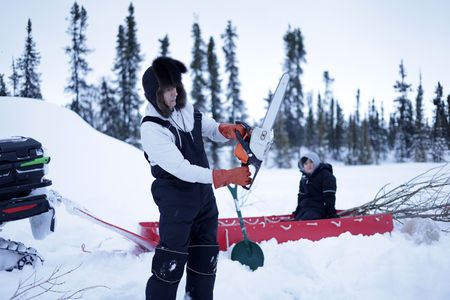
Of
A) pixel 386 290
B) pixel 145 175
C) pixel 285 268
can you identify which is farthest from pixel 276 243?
pixel 145 175

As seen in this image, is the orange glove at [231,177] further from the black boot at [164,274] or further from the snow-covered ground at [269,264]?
the snow-covered ground at [269,264]

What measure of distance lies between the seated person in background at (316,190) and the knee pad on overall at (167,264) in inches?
108

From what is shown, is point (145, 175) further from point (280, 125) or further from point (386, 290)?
point (280, 125)

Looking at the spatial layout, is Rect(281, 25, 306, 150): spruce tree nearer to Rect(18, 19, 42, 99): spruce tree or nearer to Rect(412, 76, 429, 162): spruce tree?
Rect(412, 76, 429, 162): spruce tree

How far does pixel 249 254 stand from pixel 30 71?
25.2 meters

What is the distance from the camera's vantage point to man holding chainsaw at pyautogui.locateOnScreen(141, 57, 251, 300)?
2.01 m

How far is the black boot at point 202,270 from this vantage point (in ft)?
7.45

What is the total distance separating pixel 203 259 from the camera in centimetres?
229

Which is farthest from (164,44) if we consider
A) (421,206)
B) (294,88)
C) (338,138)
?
A: (421,206)

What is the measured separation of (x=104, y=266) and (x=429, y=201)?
405 centimetres

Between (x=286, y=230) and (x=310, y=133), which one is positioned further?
(x=310, y=133)

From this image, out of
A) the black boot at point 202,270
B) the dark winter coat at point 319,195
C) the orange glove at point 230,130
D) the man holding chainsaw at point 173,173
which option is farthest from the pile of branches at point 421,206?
the man holding chainsaw at point 173,173

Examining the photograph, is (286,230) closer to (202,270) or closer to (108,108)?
(202,270)

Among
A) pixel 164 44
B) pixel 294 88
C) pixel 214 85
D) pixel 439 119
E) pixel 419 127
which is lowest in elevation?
pixel 419 127
